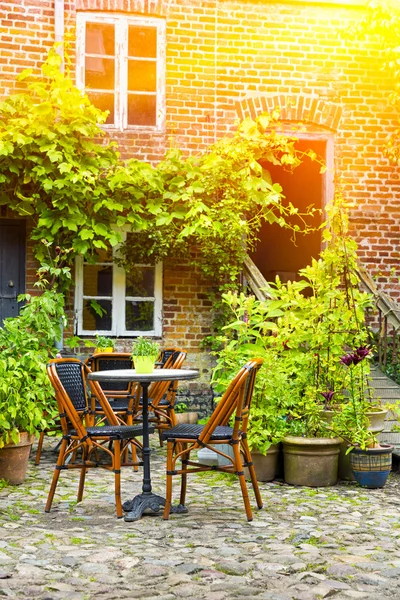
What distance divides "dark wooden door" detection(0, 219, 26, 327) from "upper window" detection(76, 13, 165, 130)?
66.4 inches

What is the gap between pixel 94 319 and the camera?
938 cm

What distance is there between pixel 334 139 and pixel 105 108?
2836 millimetres

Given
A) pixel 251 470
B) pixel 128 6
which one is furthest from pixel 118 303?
pixel 251 470

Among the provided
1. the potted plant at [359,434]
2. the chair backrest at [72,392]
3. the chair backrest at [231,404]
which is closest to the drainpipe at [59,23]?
the chair backrest at [72,392]

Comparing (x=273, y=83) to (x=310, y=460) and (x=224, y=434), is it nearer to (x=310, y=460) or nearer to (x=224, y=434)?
(x=310, y=460)

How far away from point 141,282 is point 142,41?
2.90 meters

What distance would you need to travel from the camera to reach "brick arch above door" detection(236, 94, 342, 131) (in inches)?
384

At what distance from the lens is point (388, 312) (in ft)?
27.5

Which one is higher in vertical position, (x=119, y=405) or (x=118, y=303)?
(x=118, y=303)

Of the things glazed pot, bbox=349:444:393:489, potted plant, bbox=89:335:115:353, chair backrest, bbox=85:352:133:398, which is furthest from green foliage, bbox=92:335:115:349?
glazed pot, bbox=349:444:393:489

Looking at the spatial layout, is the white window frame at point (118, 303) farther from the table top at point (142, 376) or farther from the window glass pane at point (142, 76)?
the table top at point (142, 376)

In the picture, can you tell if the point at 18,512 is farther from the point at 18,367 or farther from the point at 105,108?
the point at 105,108

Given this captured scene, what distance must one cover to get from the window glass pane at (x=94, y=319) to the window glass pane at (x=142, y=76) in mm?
2625

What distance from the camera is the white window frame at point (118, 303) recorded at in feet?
30.5
